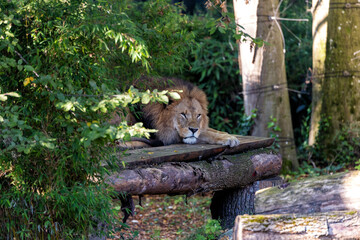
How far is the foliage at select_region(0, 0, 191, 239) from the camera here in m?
3.11

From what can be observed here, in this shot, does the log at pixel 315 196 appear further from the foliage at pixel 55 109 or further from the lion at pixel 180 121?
the foliage at pixel 55 109

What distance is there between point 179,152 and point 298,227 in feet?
5.40

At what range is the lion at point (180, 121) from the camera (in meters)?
5.21

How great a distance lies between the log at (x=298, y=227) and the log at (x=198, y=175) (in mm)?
1076

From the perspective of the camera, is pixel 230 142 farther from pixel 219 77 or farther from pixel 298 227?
pixel 219 77

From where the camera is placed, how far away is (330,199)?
3691 mm

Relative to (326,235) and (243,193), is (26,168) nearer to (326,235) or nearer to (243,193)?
(326,235)

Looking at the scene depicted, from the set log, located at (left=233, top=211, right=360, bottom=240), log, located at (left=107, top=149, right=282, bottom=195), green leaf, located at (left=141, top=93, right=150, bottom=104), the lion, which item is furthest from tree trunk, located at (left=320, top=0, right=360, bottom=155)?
green leaf, located at (left=141, top=93, right=150, bottom=104)

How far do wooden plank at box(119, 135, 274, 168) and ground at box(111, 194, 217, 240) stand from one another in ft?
4.16

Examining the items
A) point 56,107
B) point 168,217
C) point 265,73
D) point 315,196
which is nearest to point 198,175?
point 315,196

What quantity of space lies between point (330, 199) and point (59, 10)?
2.53 meters

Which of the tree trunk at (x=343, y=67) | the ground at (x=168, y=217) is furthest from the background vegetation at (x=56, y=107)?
the tree trunk at (x=343, y=67)

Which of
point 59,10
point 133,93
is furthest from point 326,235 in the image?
point 59,10

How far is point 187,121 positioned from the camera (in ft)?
17.1
